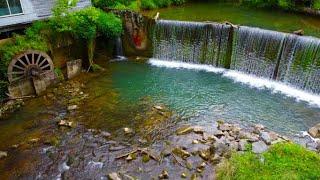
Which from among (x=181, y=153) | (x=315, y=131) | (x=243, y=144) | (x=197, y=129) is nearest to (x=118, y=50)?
(x=197, y=129)

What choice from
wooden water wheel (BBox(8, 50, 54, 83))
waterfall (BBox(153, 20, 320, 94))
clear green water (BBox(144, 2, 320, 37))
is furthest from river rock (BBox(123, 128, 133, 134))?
clear green water (BBox(144, 2, 320, 37))

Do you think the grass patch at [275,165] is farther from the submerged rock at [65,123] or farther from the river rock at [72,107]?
the river rock at [72,107]

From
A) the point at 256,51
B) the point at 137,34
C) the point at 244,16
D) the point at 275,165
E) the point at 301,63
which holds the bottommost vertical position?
the point at 275,165

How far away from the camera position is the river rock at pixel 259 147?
8.59 metres

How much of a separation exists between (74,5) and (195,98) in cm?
614

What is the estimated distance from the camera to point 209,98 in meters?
12.3

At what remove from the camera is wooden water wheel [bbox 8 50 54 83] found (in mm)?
12219

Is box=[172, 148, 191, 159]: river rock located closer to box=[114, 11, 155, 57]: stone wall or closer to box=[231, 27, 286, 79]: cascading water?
box=[231, 27, 286, 79]: cascading water

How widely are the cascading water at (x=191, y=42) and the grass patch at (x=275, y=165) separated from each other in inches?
283

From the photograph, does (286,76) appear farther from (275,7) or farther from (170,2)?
(170,2)

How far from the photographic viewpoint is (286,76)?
1328 centimetres

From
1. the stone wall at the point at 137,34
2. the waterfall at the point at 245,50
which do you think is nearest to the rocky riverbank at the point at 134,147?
the waterfall at the point at 245,50

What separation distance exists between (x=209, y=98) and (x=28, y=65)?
6564 mm

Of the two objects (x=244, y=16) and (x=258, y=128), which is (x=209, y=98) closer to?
(x=258, y=128)
